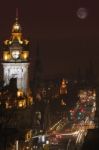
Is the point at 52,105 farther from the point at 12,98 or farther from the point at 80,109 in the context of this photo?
the point at 12,98

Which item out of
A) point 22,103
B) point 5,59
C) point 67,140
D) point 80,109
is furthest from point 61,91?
point 67,140

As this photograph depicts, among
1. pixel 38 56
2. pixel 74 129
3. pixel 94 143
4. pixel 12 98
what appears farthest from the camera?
pixel 38 56

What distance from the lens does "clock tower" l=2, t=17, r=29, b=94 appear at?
104m

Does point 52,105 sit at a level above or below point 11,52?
below

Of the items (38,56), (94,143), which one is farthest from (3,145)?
(38,56)

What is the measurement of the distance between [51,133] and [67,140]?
16.5 ft

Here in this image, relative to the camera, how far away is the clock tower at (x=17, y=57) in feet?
340

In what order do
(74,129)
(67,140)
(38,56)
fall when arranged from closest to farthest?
(67,140) < (74,129) < (38,56)

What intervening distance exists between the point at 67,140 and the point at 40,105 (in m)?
33.0

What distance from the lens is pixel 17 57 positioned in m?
104

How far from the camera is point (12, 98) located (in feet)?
228

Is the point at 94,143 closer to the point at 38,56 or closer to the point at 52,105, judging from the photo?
the point at 52,105

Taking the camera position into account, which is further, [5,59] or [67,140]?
[5,59]

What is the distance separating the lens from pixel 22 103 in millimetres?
85750
